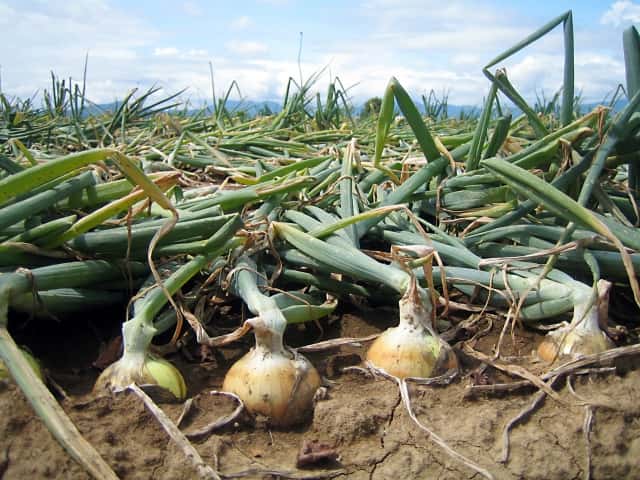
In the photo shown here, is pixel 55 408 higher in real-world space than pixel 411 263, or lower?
lower

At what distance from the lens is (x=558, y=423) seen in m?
1.08

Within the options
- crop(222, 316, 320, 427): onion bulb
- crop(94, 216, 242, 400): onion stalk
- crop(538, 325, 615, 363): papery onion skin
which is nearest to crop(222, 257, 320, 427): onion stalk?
crop(222, 316, 320, 427): onion bulb

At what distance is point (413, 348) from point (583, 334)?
0.35 metres

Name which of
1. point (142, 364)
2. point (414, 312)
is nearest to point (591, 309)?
point (414, 312)

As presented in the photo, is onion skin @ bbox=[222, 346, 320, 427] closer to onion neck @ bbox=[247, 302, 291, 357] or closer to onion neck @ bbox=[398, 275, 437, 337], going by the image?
onion neck @ bbox=[247, 302, 291, 357]

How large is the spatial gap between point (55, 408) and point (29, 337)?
1.56ft

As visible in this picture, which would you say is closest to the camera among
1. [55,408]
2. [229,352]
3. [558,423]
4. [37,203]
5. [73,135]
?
[55,408]

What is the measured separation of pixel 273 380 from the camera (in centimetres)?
109

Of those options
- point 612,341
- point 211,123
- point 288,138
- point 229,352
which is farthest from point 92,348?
point 211,123

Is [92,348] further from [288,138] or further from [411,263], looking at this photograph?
[288,138]

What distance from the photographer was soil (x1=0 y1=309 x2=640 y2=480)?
3.12ft

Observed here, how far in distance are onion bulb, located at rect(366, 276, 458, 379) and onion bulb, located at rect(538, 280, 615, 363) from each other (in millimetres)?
215

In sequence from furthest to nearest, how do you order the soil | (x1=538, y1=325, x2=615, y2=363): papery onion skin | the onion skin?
(x1=538, y1=325, x2=615, y2=363): papery onion skin, the onion skin, the soil

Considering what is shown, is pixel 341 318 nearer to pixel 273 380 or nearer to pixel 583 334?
pixel 273 380
